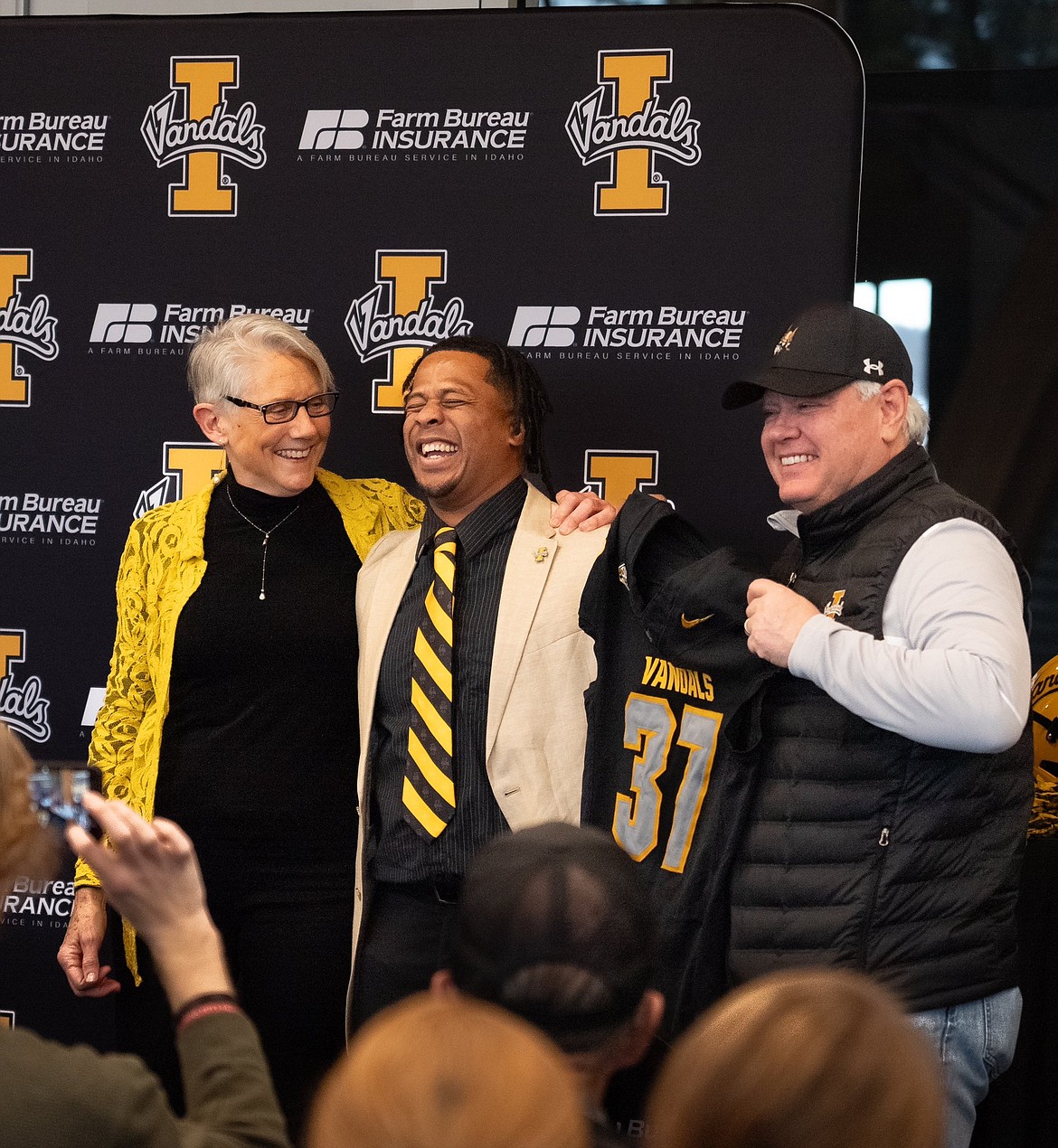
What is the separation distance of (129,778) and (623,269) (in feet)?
5.30

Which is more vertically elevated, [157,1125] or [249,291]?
[249,291]

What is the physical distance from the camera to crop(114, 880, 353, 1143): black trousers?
2852 millimetres

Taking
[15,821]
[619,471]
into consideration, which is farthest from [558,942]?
[619,471]

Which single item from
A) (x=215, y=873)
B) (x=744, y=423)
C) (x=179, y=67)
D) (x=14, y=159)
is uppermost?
(x=179, y=67)

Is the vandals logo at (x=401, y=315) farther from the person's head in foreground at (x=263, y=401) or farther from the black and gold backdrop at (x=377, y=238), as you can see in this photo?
the person's head in foreground at (x=263, y=401)

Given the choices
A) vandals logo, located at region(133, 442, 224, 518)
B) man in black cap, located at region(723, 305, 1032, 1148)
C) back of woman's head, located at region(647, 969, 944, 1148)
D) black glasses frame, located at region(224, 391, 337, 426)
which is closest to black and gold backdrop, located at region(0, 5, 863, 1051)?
vandals logo, located at region(133, 442, 224, 518)

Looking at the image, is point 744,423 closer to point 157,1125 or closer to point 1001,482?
point 1001,482

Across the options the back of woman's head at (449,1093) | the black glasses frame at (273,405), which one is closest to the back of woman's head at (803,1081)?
the back of woman's head at (449,1093)

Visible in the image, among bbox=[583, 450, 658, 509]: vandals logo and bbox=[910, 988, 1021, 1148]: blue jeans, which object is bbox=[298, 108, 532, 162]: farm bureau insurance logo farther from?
bbox=[910, 988, 1021, 1148]: blue jeans

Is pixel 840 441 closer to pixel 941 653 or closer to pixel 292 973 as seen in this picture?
pixel 941 653

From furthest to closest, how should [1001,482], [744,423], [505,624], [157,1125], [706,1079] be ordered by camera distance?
[1001,482], [744,423], [505,624], [157,1125], [706,1079]

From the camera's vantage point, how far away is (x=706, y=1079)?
0.98m

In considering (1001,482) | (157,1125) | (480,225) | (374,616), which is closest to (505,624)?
(374,616)

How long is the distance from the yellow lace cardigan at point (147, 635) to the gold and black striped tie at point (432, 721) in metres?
0.24
